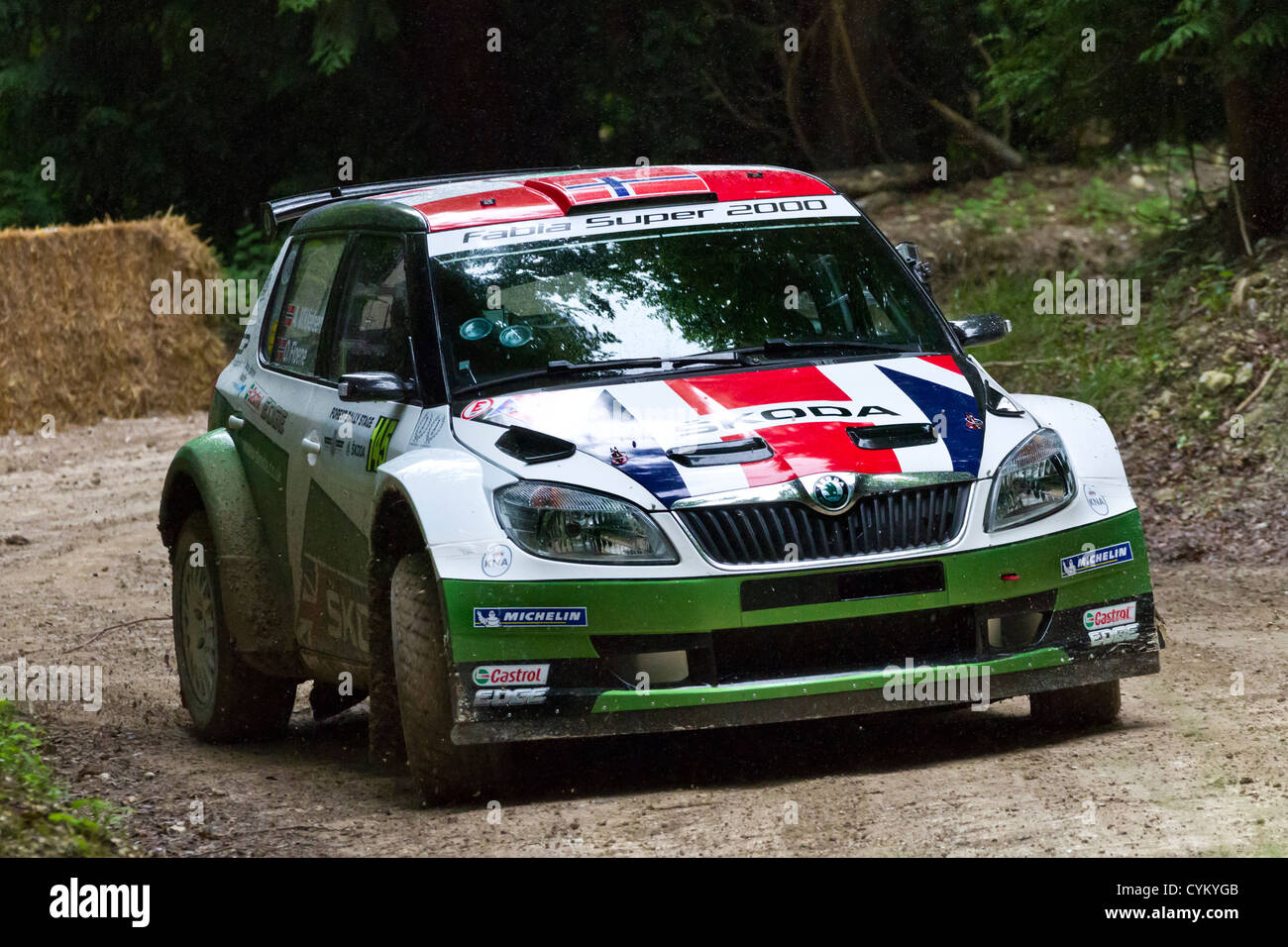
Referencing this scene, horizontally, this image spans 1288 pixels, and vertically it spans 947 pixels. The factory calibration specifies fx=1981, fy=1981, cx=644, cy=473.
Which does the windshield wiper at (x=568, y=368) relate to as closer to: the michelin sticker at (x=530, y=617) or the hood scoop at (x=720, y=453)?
the hood scoop at (x=720, y=453)

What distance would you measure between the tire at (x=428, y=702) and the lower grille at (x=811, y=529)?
828 millimetres

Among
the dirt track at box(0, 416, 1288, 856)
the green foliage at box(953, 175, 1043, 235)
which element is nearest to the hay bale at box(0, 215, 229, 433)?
the green foliage at box(953, 175, 1043, 235)

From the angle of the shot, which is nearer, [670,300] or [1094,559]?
[1094,559]

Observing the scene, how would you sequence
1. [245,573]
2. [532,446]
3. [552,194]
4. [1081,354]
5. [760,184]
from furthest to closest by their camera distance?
[1081,354] → [245,573] → [760,184] → [552,194] → [532,446]

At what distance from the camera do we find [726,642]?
227 inches

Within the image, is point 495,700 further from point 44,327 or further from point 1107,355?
point 44,327

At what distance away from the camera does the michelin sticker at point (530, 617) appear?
5719 mm

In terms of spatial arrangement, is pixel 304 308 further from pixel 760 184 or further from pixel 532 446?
pixel 532 446

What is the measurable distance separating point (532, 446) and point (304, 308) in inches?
81.3
